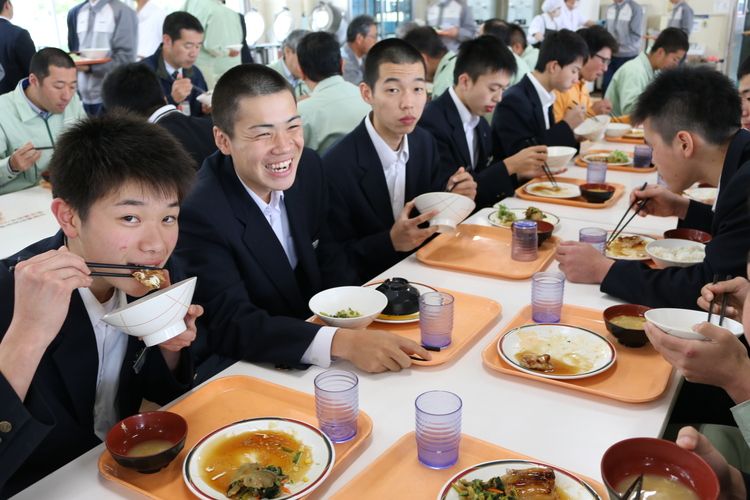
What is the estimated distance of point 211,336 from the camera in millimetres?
1714

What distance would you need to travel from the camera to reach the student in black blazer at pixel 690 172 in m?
1.86

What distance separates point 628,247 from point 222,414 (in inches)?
64.4

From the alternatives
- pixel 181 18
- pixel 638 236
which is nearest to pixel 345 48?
pixel 181 18

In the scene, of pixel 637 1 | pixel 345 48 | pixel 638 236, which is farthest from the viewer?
pixel 637 1

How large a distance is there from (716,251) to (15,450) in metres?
1.86

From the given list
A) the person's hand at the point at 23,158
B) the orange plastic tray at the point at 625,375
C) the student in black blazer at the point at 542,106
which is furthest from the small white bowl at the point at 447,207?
the person's hand at the point at 23,158

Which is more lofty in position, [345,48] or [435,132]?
[345,48]

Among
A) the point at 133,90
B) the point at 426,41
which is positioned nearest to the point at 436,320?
the point at 133,90

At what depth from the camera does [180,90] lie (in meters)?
5.00

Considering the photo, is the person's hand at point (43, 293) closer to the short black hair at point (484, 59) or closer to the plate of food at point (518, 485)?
the plate of food at point (518, 485)

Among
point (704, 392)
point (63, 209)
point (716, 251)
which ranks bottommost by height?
point (704, 392)

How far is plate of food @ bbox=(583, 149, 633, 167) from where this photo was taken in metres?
3.67

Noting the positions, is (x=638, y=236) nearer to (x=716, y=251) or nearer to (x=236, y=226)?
(x=716, y=251)

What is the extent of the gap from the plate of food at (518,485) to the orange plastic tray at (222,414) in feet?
0.76
